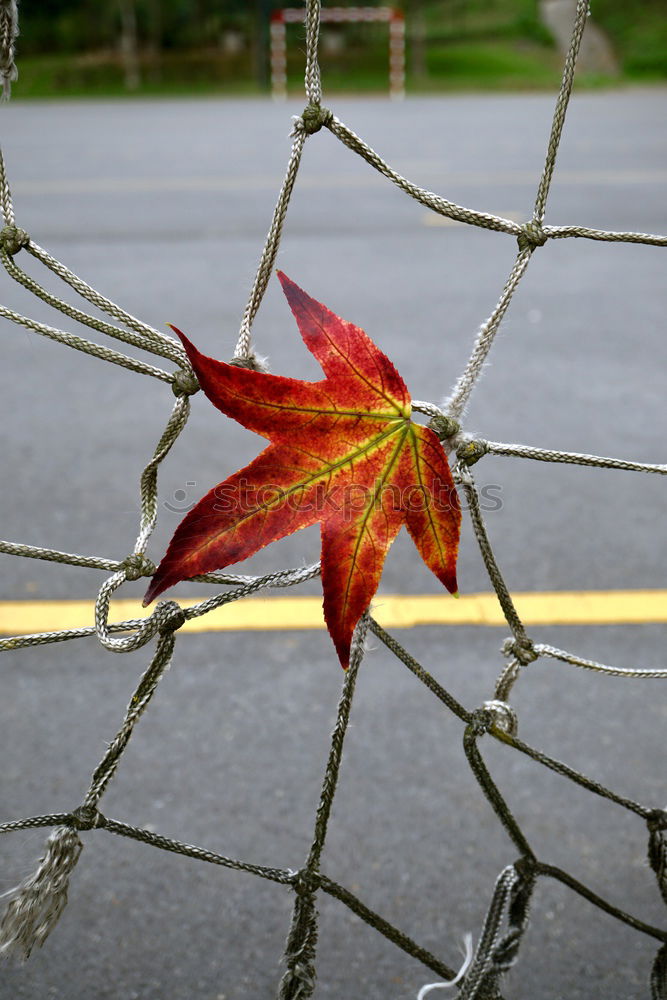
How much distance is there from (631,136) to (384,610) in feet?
23.6

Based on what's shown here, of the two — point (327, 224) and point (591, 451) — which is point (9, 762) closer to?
point (591, 451)

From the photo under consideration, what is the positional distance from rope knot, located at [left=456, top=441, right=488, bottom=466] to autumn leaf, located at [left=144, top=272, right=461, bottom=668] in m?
0.05

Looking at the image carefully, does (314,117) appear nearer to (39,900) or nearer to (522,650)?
(522,650)

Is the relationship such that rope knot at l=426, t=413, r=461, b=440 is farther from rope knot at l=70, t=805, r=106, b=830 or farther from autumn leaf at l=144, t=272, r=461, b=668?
rope knot at l=70, t=805, r=106, b=830

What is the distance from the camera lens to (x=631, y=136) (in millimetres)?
8070

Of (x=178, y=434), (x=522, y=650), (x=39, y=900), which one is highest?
(x=178, y=434)

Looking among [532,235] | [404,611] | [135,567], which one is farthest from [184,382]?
[404,611]

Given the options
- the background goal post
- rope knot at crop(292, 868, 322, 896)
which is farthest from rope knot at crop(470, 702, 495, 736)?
the background goal post

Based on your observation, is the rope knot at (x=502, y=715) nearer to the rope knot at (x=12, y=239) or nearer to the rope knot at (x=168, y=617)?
the rope knot at (x=168, y=617)

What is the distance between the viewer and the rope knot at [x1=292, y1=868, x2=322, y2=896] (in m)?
0.89

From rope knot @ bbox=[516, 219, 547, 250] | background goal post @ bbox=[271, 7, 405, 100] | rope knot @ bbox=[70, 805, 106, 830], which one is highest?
background goal post @ bbox=[271, 7, 405, 100]

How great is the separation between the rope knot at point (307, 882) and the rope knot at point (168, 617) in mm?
278

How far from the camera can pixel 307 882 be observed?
2.91ft

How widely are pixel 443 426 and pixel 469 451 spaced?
0.11ft
